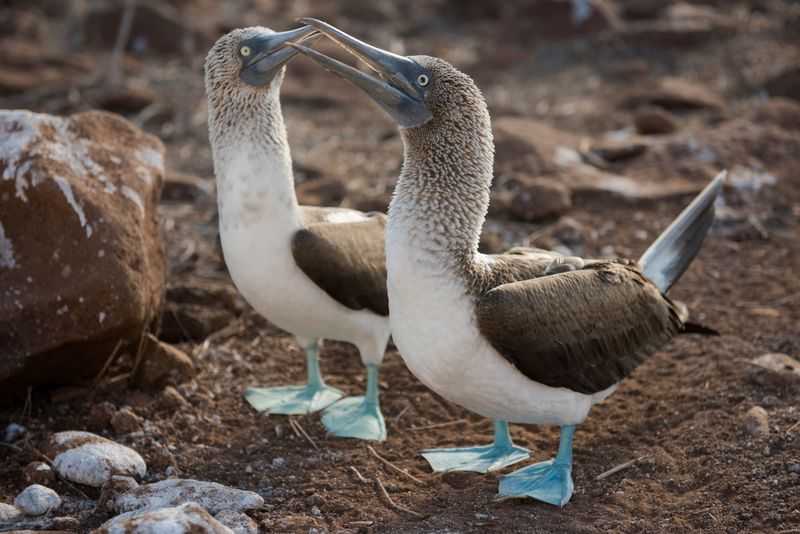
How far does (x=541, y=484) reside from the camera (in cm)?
424

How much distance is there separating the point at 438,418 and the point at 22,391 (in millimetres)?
2056

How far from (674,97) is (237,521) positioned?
7.49 meters

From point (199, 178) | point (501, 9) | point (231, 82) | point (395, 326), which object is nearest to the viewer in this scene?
point (395, 326)

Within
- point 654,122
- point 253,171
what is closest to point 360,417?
point 253,171

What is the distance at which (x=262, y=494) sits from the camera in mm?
4340

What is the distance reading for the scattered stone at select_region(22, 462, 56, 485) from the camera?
4324 millimetres

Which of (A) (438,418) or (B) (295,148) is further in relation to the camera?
(B) (295,148)

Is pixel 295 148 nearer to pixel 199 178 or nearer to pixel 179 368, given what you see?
pixel 199 178

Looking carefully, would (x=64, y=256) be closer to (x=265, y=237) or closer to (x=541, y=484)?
(x=265, y=237)

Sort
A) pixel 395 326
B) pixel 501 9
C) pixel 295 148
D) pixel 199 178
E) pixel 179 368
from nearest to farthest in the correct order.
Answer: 1. pixel 395 326
2. pixel 179 368
3. pixel 199 178
4. pixel 295 148
5. pixel 501 9

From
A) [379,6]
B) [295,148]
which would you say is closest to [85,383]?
[295,148]

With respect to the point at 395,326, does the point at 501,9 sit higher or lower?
higher

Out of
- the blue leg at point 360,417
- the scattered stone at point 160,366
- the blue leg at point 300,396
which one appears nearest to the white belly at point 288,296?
the blue leg at point 360,417

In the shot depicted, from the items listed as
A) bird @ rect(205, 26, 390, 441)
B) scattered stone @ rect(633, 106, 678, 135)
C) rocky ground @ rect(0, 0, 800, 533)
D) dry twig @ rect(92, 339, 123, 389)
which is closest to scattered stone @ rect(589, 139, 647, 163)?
rocky ground @ rect(0, 0, 800, 533)
